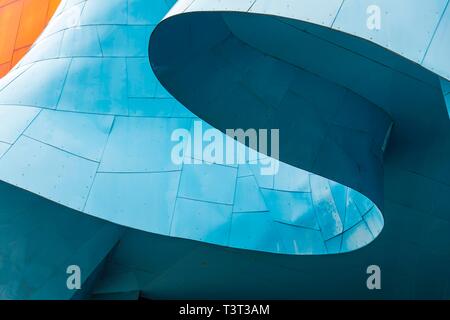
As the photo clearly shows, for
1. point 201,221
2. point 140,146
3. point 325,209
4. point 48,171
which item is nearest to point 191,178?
point 201,221

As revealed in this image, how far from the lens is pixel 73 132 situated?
1587 cm

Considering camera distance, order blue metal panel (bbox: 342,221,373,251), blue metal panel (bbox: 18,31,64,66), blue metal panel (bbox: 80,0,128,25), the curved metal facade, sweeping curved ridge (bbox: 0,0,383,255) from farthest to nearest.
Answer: blue metal panel (bbox: 80,0,128,25) < blue metal panel (bbox: 18,31,64,66) < blue metal panel (bbox: 342,221,373,251) < sweeping curved ridge (bbox: 0,0,383,255) < the curved metal facade

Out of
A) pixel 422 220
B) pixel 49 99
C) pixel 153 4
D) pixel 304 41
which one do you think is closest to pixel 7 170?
pixel 49 99

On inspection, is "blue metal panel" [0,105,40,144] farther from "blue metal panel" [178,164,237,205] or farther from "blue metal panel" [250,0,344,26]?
"blue metal panel" [250,0,344,26]

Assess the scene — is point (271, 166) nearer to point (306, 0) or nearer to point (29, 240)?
point (29, 240)

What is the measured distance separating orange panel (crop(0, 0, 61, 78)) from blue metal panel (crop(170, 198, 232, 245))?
9.23 meters

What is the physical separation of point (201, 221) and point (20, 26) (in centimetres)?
1055

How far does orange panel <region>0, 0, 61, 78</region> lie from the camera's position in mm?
22906

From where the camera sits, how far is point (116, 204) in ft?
51.0

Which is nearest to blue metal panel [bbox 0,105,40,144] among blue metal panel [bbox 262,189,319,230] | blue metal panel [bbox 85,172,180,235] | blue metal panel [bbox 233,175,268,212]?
blue metal panel [bbox 85,172,180,235]

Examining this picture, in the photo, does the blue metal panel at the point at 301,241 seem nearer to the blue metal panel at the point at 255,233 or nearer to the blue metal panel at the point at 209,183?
the blue metal panel at the point at 255,233

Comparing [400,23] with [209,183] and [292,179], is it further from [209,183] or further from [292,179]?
[292,179]

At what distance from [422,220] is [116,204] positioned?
6.27 metres

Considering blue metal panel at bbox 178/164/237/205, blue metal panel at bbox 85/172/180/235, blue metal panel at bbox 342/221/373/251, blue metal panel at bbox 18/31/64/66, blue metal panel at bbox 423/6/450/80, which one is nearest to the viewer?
blue metal panel at bbox 423/6/450/80
